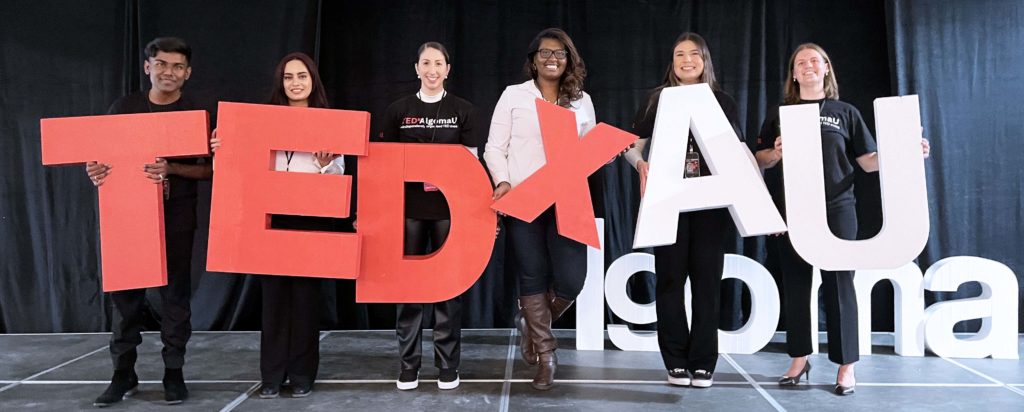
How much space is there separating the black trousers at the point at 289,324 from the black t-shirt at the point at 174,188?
12.3 inches

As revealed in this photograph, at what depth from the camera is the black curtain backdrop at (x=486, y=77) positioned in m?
3.87

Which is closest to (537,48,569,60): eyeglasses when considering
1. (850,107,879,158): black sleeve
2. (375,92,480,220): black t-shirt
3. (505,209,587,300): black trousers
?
(375,92,480,220): black t-shirt

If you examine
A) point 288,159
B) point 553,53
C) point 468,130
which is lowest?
point 288,159

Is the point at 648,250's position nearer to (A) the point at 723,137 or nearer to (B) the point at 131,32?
(A) the point at 723,137

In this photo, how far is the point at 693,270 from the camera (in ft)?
8.83

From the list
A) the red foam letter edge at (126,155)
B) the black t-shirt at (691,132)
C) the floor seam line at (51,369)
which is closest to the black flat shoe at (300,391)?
the red foam letter edge at (126,155)

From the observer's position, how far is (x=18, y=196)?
4.15 metres

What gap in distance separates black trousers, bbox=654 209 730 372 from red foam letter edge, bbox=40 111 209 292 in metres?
1.79

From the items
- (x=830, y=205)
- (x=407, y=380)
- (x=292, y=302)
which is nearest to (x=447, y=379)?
(x=407, y=380)

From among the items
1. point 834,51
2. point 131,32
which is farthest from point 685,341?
point 131,32

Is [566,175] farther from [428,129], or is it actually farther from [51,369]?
[51,369]

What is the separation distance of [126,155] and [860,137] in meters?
2.79

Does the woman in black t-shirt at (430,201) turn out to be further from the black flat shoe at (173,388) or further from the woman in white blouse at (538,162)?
the black flat shoe at (173,388)

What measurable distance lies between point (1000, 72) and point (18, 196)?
5.68 metres
